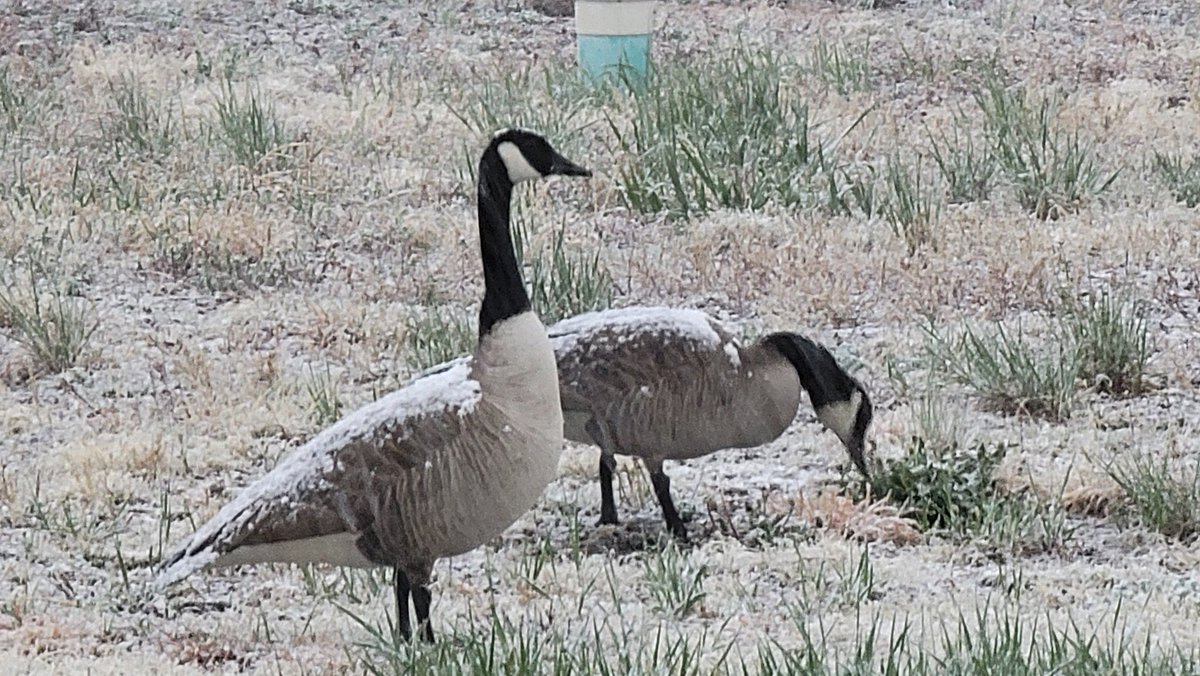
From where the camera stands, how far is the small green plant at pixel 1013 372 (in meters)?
6.28

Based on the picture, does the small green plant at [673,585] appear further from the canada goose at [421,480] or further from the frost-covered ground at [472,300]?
the canada goose at [421,480]

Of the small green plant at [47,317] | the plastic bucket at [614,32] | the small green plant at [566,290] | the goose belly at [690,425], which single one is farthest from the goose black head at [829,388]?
the plastic bucket at [614,32]

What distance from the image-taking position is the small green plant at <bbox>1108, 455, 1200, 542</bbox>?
527cm

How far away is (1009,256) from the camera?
7.88m

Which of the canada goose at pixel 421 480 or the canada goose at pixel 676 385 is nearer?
the canada goose at pixel 421 480

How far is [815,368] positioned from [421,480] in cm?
143

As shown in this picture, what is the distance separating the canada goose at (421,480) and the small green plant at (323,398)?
1.85 metres

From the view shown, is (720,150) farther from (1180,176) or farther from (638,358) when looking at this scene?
(638,358)

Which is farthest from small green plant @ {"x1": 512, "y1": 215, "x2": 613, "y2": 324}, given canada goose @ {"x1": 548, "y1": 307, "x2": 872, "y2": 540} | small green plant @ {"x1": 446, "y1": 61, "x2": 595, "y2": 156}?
small green plant @ {"x1": 446, "y1": 61, "x2": 595, "y2": 156}

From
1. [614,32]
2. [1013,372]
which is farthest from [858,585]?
[614,32]

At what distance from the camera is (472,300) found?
7.59m

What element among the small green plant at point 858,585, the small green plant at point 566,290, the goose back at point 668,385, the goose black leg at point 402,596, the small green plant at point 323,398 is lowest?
the small green plant at point 858,585

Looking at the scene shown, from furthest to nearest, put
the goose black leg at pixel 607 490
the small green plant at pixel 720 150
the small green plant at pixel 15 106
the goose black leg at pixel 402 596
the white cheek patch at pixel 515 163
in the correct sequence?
the small green plant at pixel 15 106 < the small green plant at pixel 720 150 < the goose black leg at pixel 607 490 < the white cheek patch at pixel 515 163 < the goose black leg at pixel 402 596

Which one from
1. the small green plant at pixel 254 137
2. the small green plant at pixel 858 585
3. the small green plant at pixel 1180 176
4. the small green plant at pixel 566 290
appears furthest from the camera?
the small green plant at pixel 254 137
